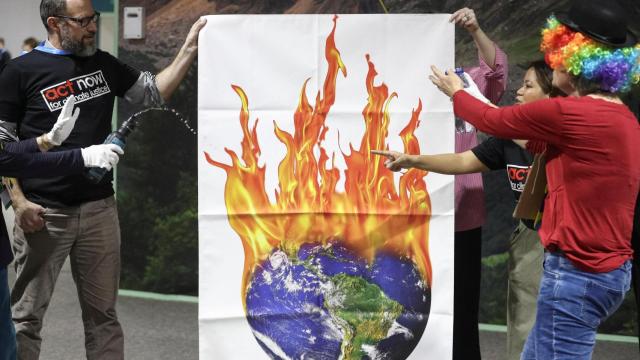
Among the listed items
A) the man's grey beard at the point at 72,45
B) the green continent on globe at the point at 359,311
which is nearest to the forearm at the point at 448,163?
the green continent on globe at the point at 359,311

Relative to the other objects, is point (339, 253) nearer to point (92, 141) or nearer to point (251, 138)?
point (251, 138)

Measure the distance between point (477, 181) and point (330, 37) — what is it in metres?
0.87

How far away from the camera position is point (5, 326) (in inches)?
108

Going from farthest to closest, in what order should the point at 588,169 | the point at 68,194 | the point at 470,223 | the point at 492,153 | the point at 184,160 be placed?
the point at 184,160, the point at 470,223, the point at 68,194, the point at 492,153, the point at 588,169

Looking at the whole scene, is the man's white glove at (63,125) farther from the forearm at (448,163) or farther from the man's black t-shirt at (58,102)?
the forearm at (448,163)

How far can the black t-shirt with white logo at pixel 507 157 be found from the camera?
2.72m

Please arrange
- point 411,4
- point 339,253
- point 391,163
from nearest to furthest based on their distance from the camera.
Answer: point 391,163 → point 339,253 → point 411,4

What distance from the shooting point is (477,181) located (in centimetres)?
319

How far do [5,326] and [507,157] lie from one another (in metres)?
1.72

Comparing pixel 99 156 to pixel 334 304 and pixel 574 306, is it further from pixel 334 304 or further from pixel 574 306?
pixel 574 306

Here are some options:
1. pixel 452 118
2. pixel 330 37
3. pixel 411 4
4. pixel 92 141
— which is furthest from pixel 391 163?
pixel 411 4

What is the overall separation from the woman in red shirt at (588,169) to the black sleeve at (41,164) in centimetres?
132

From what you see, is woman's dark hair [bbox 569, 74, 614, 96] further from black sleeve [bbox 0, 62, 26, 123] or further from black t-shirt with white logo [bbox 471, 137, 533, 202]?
black sleeve [bbox 0, 62, 26, 123]

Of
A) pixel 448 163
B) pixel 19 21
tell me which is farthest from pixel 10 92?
pixel 19 21
